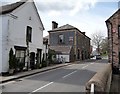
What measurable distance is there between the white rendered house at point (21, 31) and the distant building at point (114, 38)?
9328mm

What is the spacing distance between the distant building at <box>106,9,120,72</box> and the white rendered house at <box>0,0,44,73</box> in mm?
9328

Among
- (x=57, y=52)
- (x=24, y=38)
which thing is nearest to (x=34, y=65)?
(x=24, y=38)

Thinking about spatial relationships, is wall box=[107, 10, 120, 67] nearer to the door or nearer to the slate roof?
the door

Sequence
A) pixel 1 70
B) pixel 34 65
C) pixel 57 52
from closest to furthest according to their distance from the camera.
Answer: pixel 1 70 → pixel 34 65 → pixel 57 52

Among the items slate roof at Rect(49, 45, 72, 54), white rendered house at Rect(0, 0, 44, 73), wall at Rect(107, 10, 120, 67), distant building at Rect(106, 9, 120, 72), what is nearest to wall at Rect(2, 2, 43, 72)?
white rendered house at Rect(0, 0, 44, 73)

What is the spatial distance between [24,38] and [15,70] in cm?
458

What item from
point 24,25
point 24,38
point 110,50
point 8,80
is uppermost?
point 24,25

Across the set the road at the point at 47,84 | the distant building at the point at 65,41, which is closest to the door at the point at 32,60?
the road at the point at 47,84

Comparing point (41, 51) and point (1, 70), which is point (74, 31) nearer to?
point (41, 51)

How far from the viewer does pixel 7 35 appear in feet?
65.6

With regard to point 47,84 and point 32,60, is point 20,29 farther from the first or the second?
point 47,84

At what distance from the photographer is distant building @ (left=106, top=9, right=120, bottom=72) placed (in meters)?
21.2

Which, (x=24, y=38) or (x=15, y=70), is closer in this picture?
(x=15, y=70)

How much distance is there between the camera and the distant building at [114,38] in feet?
69.4
